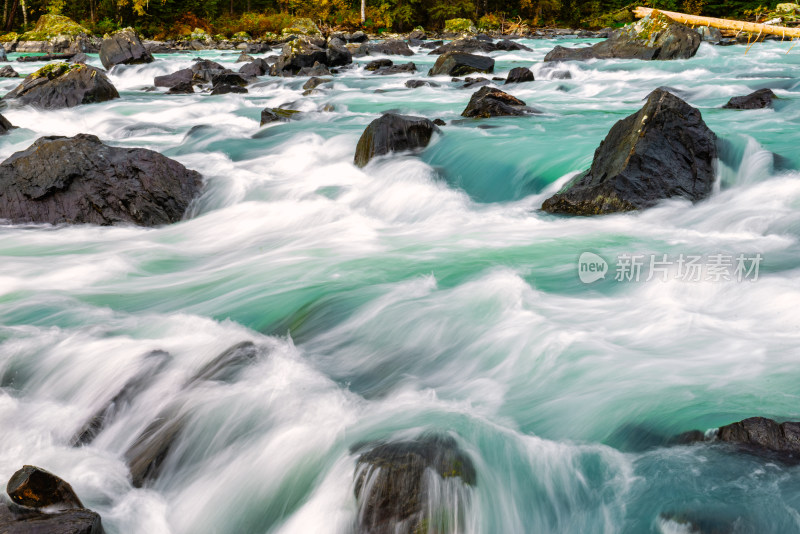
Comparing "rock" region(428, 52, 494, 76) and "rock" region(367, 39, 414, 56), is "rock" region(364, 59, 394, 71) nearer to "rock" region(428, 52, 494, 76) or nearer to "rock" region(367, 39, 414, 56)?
"rock" region(428, 52, 494, 76)

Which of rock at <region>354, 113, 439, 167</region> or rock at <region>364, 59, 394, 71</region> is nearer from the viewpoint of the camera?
rock at <region>354, 113, 439, 167</region>

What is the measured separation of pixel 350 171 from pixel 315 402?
4.91 metres

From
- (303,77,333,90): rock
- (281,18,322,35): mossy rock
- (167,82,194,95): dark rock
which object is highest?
(281,18,322,35): mossy rock

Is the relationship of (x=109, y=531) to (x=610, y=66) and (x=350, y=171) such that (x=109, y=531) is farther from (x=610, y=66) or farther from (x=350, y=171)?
(x=610, y=66)

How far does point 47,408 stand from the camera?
357 centimetres

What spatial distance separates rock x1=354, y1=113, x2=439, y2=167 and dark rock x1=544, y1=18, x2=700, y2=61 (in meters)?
10.6

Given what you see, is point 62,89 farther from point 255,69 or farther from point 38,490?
point 38,490

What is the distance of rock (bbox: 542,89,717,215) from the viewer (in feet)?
20.1

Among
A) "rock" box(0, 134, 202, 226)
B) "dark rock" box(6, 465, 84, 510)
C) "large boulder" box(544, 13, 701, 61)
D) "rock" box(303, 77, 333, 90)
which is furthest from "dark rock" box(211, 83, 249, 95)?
"dark rock" box(6, 465, 84, 510)

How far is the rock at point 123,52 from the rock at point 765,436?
66.6 ft

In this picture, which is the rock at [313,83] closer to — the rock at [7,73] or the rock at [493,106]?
the rock at [493,106]

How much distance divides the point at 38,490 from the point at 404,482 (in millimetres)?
1329

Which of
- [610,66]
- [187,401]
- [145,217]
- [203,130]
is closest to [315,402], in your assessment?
[187,401]

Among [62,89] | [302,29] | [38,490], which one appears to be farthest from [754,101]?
[302,29]
